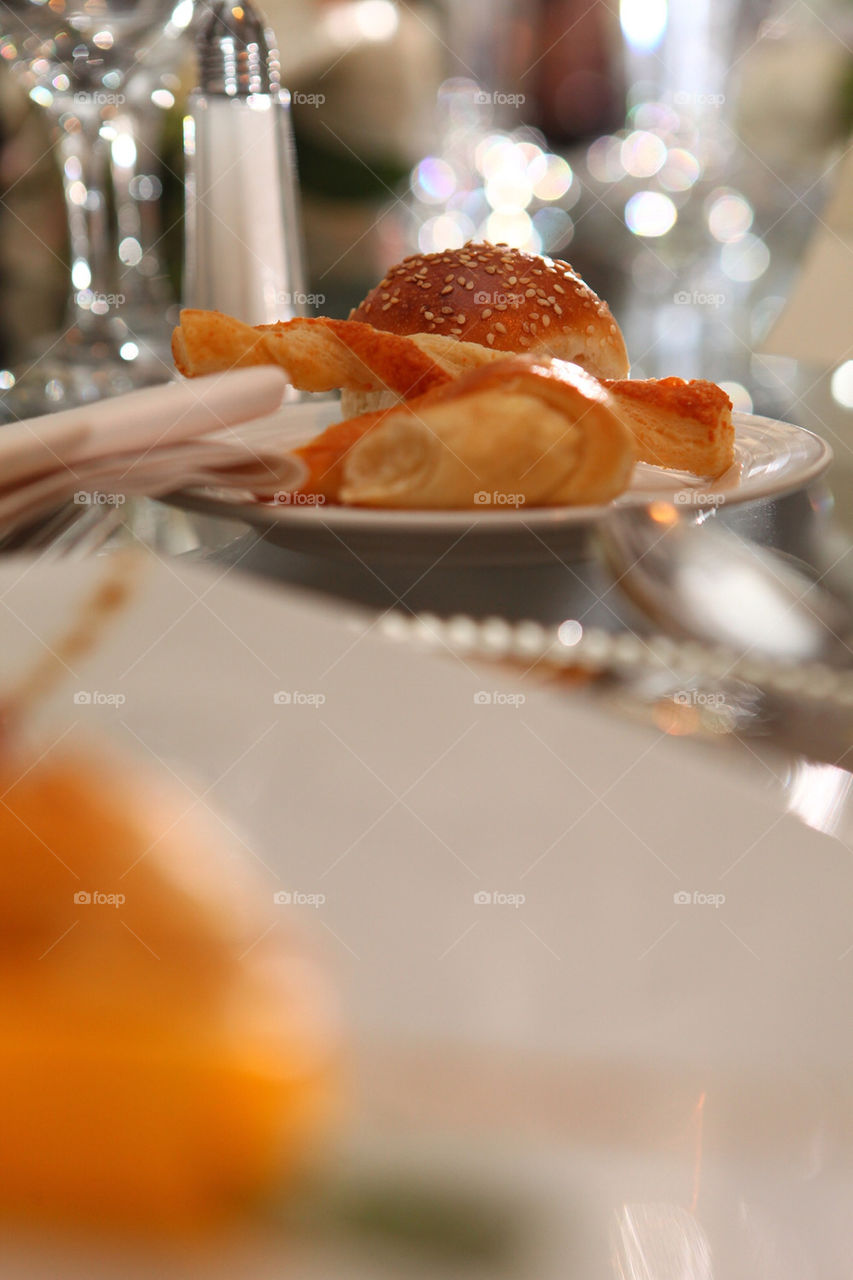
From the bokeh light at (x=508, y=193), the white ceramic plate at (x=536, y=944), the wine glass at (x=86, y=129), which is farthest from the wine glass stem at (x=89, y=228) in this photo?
the white ceramic plate at (x=536, y=944)

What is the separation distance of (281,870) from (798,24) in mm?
534

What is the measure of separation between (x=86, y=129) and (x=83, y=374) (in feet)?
0.19

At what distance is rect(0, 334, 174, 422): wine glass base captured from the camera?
219 mm

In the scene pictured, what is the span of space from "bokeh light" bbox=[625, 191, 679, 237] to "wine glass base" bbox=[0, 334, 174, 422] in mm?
115

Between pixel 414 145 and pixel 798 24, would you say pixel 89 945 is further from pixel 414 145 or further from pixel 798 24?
pixel 798 24

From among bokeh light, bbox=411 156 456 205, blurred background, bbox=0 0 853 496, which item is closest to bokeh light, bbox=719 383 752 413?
blurred background, bbox=0 0 853 496

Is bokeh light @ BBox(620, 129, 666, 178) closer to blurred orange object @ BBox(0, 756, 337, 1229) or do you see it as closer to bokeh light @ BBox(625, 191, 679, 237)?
bokeh light @ BBox(625, 191, 679, 237)

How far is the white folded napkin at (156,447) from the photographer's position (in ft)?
0.48

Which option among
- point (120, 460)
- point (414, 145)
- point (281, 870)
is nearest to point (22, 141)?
point (414, 145)

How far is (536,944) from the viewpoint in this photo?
0.17ft

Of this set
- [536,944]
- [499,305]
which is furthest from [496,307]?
[536,944]

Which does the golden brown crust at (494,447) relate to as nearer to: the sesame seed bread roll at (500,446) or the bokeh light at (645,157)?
the sesame seed bread roll at (500,446)

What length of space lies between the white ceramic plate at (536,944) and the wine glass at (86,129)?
15cm

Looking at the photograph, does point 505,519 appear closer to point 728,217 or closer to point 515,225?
point 515,225
